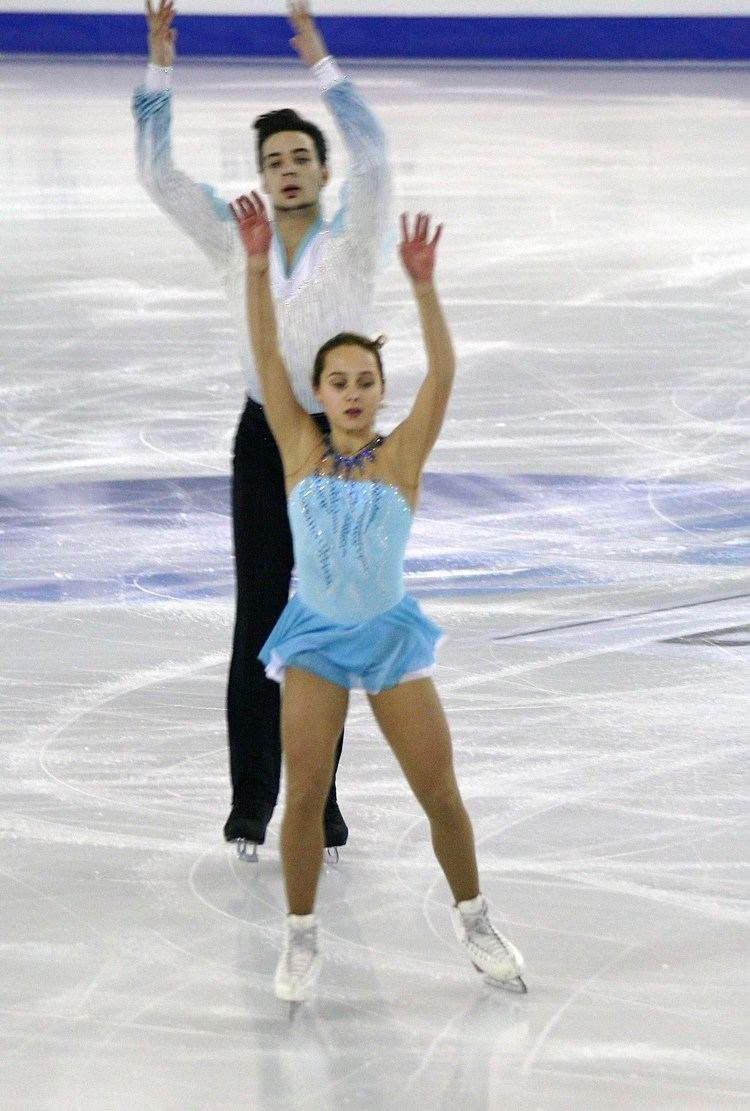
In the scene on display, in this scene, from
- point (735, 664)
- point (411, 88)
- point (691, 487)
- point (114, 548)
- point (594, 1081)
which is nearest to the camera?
point (594, 1081)

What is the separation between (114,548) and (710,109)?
469 inches

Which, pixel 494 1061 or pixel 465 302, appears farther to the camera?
pixel 465 302

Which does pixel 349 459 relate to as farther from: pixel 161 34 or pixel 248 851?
pixel 161 34

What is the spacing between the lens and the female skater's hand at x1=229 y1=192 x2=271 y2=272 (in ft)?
9.79

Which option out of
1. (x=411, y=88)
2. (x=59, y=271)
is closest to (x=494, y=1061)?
(x=59, y=271)

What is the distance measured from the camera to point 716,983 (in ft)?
9.59

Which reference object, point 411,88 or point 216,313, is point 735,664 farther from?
point 411,88

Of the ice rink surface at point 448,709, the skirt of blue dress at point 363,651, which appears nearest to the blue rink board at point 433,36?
the ice rink surface at point 448,709

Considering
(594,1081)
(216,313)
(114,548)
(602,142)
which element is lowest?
(594,1081)

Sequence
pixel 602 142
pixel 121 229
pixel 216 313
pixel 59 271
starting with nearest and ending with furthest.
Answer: pixel 216 313 < pixel 59 271 < pixel 121 229 < pixel 602 142

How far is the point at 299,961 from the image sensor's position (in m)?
2.92

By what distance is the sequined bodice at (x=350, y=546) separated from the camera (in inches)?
114

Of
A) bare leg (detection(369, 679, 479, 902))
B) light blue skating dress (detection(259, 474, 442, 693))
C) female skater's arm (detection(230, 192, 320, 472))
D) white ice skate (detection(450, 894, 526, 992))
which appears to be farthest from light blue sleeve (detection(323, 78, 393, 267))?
white ice skate (detection(450, 894, 526, 992))

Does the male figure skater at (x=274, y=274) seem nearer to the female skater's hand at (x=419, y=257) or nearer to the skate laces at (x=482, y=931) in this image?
the female skater's hand at (x=419, y=257)
